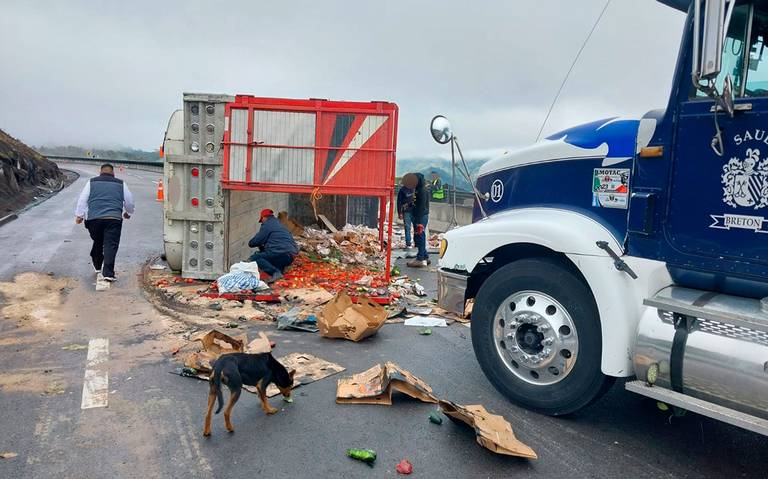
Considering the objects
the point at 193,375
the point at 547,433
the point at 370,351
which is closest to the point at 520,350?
the point at 547,433

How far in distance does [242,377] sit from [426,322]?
11.2ft

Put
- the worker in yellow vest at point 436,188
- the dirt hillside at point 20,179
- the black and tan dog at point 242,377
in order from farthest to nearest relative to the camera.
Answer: the dirt hillside at point 20,179
the worker in yellow vest at point 436,188
the black and tan dog at point 242,377

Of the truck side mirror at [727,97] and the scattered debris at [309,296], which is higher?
the truck side mirror at [727,97]

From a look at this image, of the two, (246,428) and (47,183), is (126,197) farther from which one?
(47,183)

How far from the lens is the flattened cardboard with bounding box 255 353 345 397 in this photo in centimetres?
488

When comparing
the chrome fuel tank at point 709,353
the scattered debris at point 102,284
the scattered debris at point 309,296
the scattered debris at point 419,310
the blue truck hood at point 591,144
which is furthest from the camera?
the scattered debris at point 102,284

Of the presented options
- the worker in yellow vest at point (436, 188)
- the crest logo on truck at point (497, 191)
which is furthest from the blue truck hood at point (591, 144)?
the worker in yellow vest at point (436, 188)

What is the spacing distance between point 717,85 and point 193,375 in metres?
4.36

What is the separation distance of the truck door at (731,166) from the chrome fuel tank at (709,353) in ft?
1.18

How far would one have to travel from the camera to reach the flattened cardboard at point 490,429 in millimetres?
3551

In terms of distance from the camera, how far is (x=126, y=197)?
9.09m

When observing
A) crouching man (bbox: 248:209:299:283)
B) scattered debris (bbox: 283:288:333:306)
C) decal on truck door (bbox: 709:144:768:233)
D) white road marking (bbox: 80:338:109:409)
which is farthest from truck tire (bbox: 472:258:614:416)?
crouching man (bbox: 248:209:299:283)

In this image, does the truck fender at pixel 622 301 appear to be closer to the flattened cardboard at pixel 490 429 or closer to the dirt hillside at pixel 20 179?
the flattened cardboard at pixel 490 429

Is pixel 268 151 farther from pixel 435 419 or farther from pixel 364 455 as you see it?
pixel 364 455
